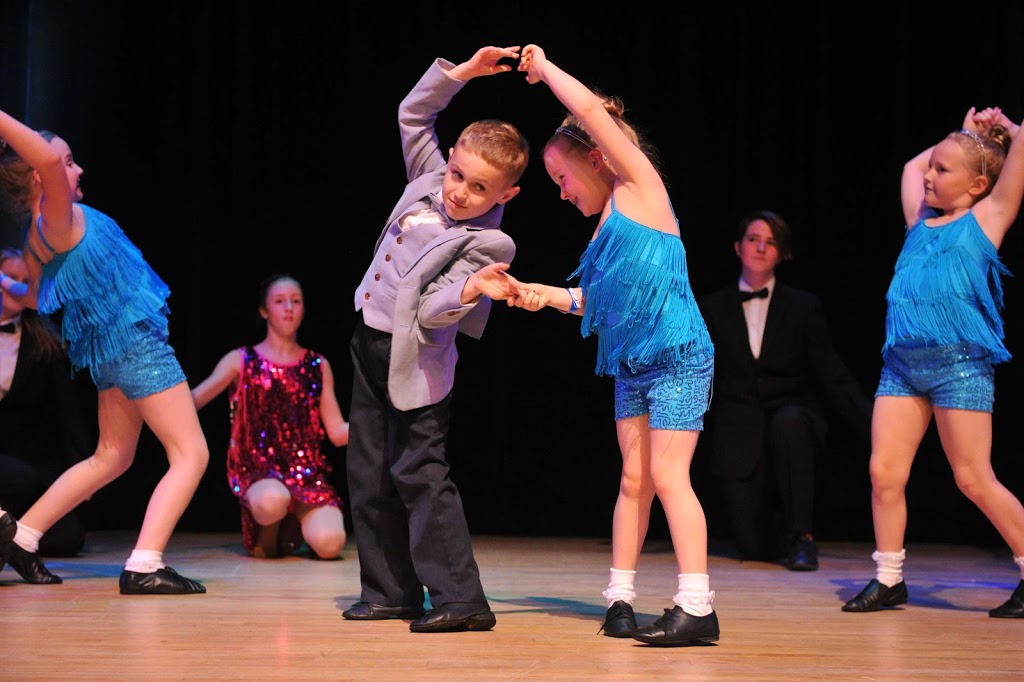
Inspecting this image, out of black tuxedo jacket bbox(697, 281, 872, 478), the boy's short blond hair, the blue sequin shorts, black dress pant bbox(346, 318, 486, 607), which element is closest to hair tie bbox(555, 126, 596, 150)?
the boy's short blond hair

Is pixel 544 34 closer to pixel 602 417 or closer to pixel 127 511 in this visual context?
pixel 602 417

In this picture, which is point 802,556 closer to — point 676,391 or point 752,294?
point 752,294

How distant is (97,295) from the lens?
11.3 feet

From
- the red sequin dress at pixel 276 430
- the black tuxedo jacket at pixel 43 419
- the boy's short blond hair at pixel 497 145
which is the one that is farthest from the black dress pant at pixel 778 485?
the black tuxedo jacket at pixel 43 419

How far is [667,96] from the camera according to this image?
17.4 feet

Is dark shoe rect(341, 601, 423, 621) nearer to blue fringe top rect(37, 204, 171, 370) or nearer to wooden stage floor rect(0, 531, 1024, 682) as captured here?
wooden stage floor rect(0, 531, 1024, 682)

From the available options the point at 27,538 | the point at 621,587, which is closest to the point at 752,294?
the point at 621,587

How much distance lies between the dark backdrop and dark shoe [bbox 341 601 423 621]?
86.5 inches

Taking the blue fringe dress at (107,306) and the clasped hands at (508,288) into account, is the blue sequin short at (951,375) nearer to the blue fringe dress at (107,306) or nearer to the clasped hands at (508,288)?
the clasped hands at (508,288)

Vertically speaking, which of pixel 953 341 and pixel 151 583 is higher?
pixel 953 341

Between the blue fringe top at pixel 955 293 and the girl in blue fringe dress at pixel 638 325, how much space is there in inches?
30.3

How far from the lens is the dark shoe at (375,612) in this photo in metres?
3.07

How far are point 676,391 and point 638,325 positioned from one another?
19 centimetres

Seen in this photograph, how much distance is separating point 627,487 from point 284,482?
197 cm
